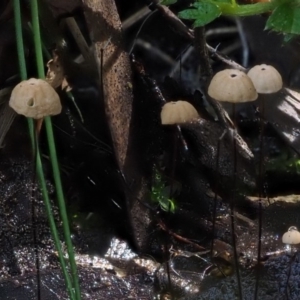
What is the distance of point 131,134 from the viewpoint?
6.60 ft

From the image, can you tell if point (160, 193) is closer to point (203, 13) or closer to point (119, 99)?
point (119, 99)

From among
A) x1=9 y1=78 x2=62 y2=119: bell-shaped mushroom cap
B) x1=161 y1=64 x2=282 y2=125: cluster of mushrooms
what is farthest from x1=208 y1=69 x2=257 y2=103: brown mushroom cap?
x1=9 y1=78 x2=62 y2=119: bell-shaped mushroom cap

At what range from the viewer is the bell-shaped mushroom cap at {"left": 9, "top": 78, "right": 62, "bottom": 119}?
4.81 ft

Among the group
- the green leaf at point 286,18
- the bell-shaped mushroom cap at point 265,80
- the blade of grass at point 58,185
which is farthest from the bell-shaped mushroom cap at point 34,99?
the green leaf at point 286,18

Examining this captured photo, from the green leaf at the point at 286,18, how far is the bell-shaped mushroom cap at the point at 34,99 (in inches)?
25.2

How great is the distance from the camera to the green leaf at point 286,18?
170cm

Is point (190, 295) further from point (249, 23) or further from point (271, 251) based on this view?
point (249, 23)

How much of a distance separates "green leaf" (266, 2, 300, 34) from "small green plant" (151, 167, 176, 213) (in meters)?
0.64

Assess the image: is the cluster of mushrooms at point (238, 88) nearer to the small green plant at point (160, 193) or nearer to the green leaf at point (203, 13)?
the green leaf at point (203, 13)

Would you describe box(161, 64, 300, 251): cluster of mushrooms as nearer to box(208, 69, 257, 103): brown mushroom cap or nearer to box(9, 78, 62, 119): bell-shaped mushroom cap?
box(208, 69, 257, 103): brown mushroom cap

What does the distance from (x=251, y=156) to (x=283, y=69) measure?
416 millimetres

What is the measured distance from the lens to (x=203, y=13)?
1715 millimetres

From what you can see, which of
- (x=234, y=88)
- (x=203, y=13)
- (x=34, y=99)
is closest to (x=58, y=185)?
(x=34, y=99)

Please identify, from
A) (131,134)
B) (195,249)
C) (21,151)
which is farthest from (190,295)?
(21,151)
